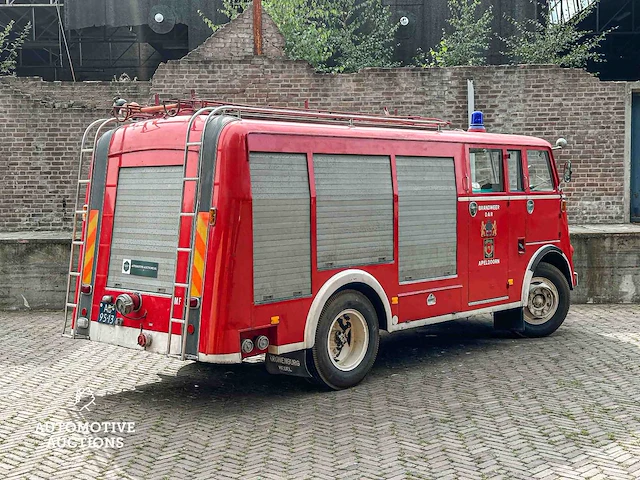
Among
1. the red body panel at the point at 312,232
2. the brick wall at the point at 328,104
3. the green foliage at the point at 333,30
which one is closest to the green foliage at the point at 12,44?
the brick wall at the point at 328,104

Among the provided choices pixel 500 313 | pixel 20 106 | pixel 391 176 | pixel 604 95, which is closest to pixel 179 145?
pixel 391 176

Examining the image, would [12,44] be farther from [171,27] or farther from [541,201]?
[541,201]

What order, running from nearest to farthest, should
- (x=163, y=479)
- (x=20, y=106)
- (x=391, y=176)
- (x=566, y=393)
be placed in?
(x=163, y=479), (x=566, y=393), (x=391, y=176), (x=20, y=106)

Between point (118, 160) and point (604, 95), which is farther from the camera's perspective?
point (604, 95)

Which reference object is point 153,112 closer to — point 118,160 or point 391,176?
point 118,160

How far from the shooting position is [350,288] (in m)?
7.79

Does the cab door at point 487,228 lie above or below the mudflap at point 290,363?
above

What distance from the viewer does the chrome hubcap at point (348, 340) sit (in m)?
7.73

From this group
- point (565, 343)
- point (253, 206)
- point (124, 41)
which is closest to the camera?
point (253, 206)

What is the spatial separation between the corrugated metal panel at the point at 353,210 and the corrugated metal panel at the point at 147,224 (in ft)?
4.26

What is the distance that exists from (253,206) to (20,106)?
8.80 meters

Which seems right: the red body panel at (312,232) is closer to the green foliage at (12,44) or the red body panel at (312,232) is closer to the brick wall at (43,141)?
the brick wall at (43,141)

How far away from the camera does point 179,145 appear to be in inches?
281

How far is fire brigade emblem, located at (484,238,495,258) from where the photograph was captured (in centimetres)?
923
